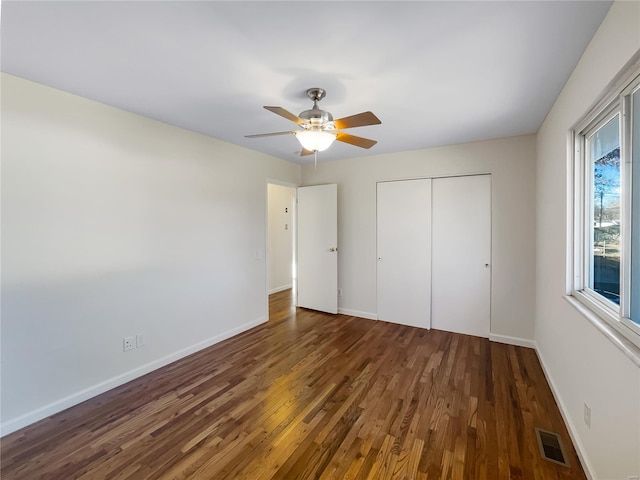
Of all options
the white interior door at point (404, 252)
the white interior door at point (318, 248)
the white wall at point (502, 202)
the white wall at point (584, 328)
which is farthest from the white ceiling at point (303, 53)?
the white interior door at point (318, 248)

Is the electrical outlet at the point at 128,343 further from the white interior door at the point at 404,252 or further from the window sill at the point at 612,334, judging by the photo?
the window sill at the point at 612,334

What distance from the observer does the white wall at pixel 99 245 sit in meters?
1.96

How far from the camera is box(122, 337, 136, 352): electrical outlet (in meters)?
2.55

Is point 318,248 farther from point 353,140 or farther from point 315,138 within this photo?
point 315,138

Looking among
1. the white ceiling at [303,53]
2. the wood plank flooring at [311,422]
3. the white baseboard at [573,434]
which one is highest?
the white ceiling at [303,53]

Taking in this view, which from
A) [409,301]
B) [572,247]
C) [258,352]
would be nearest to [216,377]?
[258,352]

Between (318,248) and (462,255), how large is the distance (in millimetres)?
2092

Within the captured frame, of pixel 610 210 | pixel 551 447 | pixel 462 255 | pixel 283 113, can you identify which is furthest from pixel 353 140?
pixel 551 447

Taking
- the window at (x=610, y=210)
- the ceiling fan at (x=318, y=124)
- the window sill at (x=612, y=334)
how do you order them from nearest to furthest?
1. the window sill at (x=612, y=334)
2. the window at (x=610, y=210)
3. the ceiling fan at (x=318, y=124)

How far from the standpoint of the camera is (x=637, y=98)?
1.30 metres

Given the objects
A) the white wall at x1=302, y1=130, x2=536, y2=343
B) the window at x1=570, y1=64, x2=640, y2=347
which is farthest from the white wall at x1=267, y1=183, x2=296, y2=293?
the window at x1=570, y1=64, x2=640, y2=347

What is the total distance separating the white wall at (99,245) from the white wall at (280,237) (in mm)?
2406

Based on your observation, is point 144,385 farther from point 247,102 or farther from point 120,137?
point 247,102

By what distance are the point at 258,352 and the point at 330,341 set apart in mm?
863
